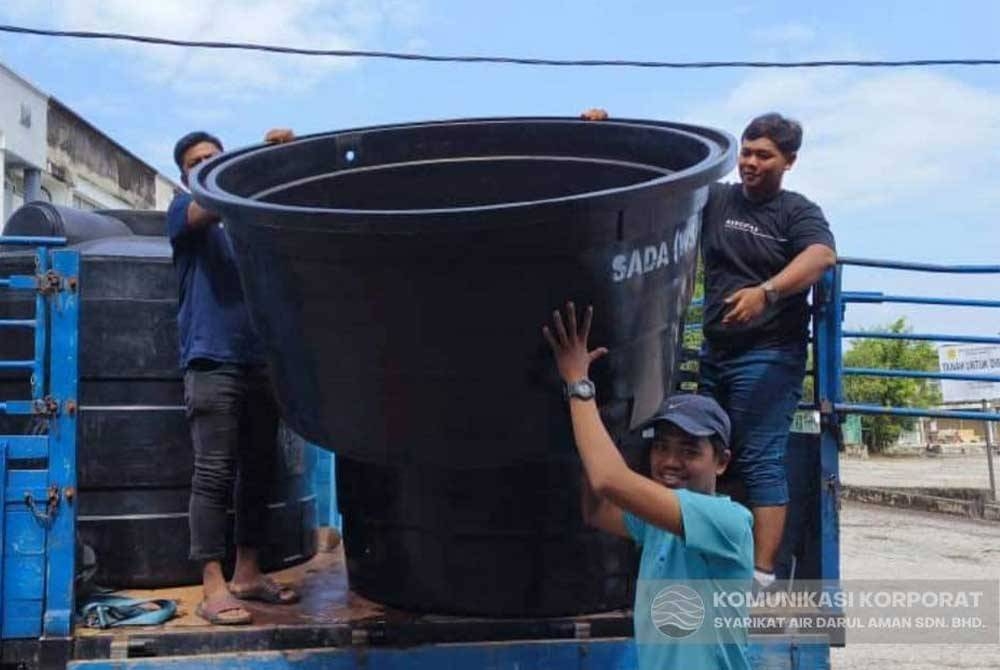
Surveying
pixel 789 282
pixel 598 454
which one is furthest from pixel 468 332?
pixel 789 282

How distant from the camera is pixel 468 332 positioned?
2.23m

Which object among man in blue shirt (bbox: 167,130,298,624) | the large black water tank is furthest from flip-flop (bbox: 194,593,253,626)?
the large black water tank

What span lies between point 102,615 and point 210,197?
4.02 feet

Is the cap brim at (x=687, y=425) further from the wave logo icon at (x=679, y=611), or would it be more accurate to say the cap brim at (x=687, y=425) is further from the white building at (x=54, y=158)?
the white building at (x=54, y=158)

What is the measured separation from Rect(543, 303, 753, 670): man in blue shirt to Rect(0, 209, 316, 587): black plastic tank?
1.52 meters

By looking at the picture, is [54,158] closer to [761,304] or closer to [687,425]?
[761,304]

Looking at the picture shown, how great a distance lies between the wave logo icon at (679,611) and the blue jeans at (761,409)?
1.05 meters

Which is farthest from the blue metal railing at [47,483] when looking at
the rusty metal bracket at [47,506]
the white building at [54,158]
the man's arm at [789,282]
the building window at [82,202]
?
the building window at [82,202]

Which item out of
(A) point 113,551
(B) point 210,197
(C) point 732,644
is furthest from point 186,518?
(C) point 732,644

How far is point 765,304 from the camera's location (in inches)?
120

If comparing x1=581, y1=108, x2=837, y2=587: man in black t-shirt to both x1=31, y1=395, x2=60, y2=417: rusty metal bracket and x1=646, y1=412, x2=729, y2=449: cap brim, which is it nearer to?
x1=646, y1=412, x2=729, y2=449: cap brim

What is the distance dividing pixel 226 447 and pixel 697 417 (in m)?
1.55

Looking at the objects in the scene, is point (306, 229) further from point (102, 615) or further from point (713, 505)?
point (102, 615)

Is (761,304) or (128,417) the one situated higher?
(761,304)
